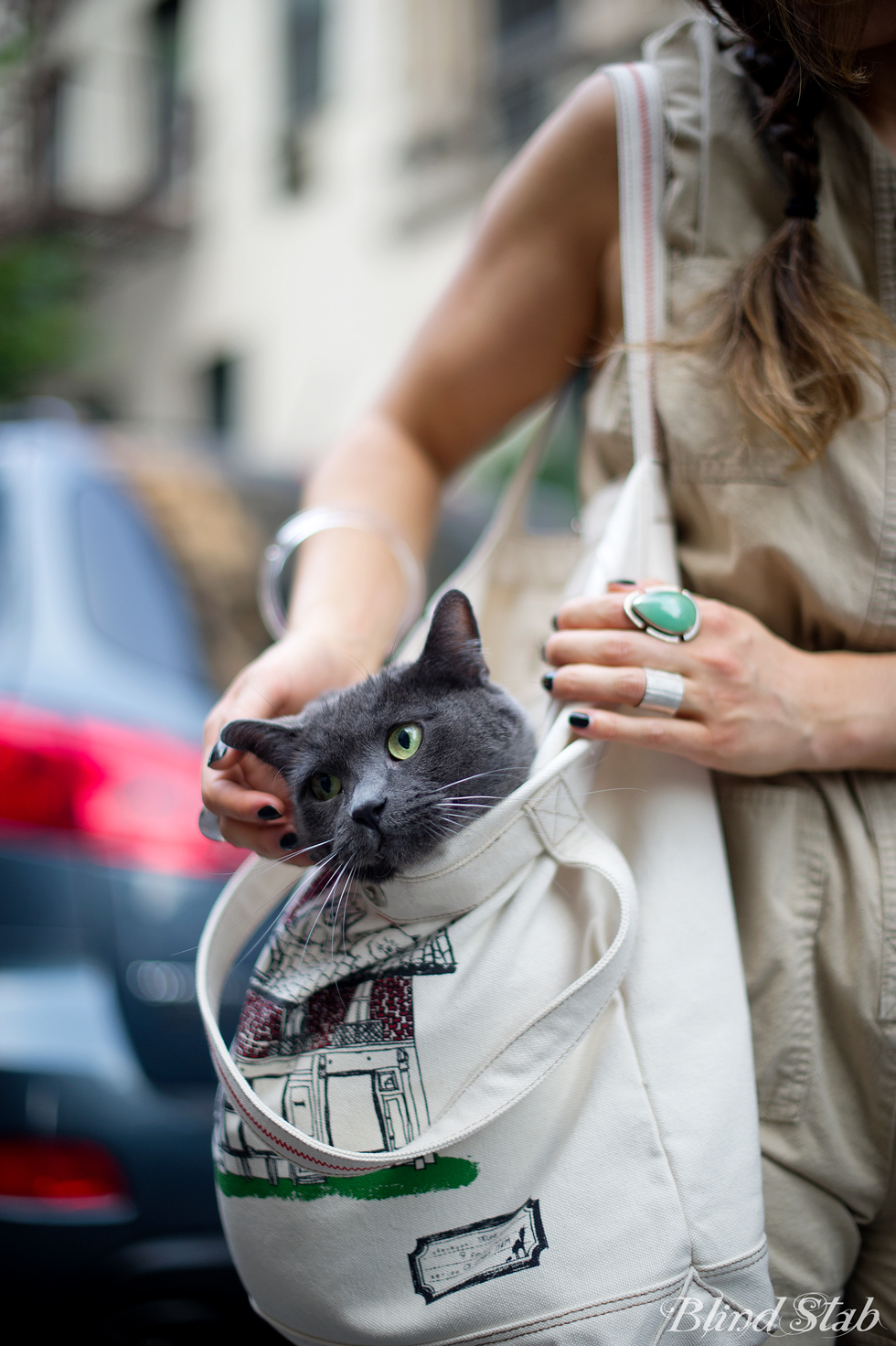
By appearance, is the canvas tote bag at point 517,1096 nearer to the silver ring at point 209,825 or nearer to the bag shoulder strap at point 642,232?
the silver ring at point 209,825

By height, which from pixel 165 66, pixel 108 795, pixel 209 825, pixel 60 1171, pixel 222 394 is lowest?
pixel 60 1171

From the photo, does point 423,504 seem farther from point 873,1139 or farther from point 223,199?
point 223,199

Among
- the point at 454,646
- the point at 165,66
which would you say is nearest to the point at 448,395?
the point at 454,646

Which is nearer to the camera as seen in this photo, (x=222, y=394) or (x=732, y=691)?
(x=732, y=691)

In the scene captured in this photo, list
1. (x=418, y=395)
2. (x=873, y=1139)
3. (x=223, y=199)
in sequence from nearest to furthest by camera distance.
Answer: (x=873, y=1139) → (x=418, y=395) → (x=223, y=199)

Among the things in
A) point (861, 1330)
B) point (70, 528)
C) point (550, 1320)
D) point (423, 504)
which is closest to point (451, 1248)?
point (550, 1320)

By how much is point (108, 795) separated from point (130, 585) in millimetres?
485

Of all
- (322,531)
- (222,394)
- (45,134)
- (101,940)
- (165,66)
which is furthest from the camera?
(45,134)

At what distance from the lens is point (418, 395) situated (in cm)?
117

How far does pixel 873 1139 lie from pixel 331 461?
3.02 feet

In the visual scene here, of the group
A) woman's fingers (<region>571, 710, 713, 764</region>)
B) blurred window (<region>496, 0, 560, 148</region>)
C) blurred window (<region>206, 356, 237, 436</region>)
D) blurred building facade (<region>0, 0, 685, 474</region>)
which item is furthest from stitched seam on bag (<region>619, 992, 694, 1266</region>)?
blurred window (<region>206, 356, 237, 436</region>)

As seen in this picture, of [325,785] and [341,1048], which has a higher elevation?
[325,785]

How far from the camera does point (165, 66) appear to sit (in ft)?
31.3

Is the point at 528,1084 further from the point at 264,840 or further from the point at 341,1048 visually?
the point at 264,840
